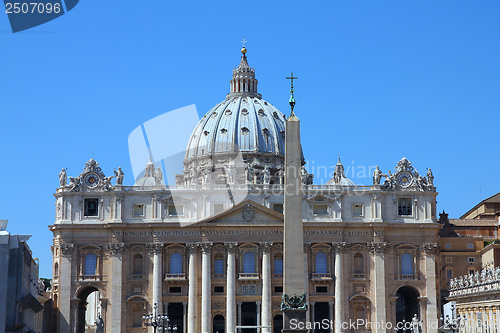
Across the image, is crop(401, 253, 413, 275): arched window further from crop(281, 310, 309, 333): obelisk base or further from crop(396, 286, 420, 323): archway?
crop(281, 310, 309, 333): obelisk base

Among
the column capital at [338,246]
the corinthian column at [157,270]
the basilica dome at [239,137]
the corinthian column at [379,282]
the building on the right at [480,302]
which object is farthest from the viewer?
the basilica dome at [239,137]

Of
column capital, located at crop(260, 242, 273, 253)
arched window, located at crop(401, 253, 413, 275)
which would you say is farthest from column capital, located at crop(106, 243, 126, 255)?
arched window, located at crop(401, 253, 413, 275)

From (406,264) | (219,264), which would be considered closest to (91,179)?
(219,264)

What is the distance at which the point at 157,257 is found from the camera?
9856cm

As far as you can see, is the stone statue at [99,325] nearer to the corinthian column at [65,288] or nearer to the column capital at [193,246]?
the corinthian column at [65,288]

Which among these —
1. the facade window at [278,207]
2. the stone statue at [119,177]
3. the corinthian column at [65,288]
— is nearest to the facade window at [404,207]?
the facade window at [278,207]

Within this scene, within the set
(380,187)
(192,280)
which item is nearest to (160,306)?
(192,280)

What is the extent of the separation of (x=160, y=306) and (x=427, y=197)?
2959 centimetres

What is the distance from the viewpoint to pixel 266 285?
98188 mm

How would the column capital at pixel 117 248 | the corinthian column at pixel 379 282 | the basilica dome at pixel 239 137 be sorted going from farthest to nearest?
the basilica dome at pixel 239 137 < the column capital at pixel 117 248 < the corinthian column at pixel 379 282

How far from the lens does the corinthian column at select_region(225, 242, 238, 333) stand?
9700 cm

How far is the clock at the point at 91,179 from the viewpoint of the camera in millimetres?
101312

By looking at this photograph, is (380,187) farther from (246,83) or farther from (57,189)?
(246,83)

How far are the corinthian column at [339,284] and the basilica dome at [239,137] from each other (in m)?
24.4
